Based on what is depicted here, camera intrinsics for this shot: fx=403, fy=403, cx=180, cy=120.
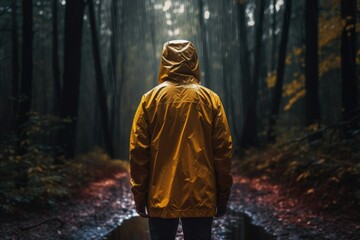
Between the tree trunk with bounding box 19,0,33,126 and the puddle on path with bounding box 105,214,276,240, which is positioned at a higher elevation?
the tree trunk with bounding box 19,0,33,126

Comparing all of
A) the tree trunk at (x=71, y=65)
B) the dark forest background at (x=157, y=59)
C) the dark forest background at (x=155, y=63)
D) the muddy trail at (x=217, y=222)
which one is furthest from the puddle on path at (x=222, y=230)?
the tree trunk at (x=71, y=65)

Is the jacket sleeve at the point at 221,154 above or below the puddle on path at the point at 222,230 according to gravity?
above

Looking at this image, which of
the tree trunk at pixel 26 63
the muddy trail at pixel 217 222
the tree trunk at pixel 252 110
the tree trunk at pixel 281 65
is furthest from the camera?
the tree trunk at pixel 252 110

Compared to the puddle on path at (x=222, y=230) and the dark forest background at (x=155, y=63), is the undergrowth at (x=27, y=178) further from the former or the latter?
the puddle on path at (x=222, y=230)

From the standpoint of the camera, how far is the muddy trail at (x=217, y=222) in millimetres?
6473

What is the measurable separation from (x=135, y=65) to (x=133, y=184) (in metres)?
35.3

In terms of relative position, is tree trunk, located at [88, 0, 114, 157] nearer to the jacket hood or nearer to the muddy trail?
the muddy trail

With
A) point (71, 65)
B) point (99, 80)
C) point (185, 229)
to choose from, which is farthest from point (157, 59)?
point (185, 229)

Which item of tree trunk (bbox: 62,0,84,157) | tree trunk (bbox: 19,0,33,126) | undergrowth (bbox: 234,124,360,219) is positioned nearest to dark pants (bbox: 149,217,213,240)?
undergrowth (bbox: 234,124,360,219)

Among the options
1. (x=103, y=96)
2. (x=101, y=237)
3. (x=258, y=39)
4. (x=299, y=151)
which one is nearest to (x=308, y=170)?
(x=299, y=151)

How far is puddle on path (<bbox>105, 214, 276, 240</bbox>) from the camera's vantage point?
21.4ft

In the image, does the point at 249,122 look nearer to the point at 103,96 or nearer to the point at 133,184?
the point at 103,96

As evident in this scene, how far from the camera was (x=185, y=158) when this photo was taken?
11.3 feet

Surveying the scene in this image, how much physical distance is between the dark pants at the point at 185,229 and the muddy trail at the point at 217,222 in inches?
124
